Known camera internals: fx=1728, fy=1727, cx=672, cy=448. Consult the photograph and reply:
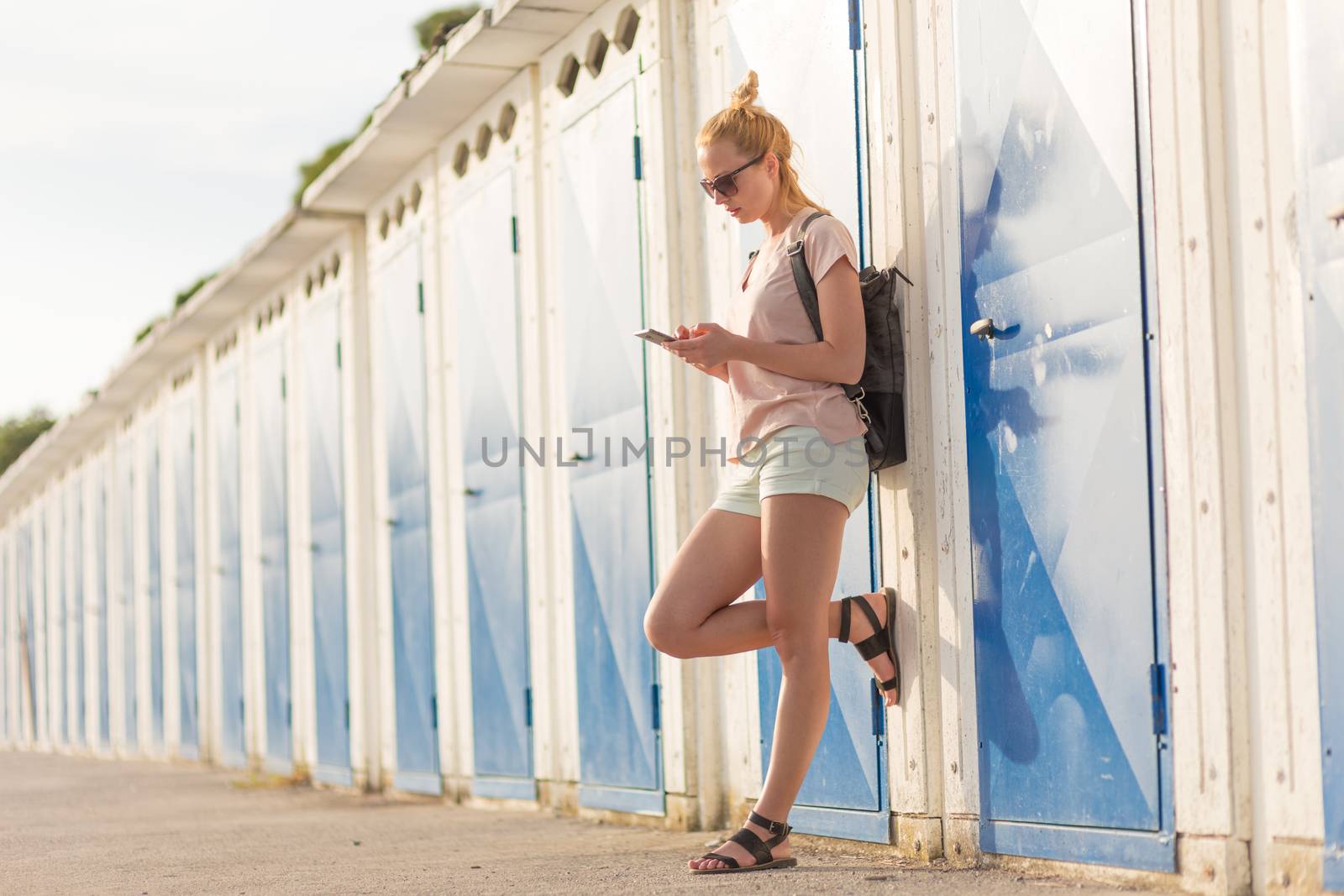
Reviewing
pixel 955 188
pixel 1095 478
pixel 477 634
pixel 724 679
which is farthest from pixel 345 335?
pixel 1095 478

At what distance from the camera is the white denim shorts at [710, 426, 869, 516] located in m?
4.90

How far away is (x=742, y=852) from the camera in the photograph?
16.0 feet

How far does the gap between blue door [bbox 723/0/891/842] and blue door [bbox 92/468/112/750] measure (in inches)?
667

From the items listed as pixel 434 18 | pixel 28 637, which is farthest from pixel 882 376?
pixel 28 637

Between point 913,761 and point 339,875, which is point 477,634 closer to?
point 339,875

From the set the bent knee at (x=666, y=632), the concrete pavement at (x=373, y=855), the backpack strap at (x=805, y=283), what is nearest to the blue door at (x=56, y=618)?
the concrete pavement at (x=373, y=855)

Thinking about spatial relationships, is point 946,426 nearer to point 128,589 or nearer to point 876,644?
point 876,644

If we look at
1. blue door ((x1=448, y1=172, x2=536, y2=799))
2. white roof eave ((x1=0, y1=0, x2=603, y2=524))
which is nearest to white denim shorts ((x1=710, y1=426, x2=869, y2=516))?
white roof eave ((x1=0, y1=0, x2=603, y2=524))

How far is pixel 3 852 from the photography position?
23.4 feet

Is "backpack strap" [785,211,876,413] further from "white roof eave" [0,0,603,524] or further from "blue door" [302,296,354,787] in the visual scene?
"blue door" [302,296,354,787]

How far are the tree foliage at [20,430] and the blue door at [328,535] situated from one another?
40.4 m

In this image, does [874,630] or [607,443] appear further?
[607,443]

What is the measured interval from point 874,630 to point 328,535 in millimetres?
7387

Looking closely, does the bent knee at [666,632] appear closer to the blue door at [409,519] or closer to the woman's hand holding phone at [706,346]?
the woman's hand holding phone at [706,346]
